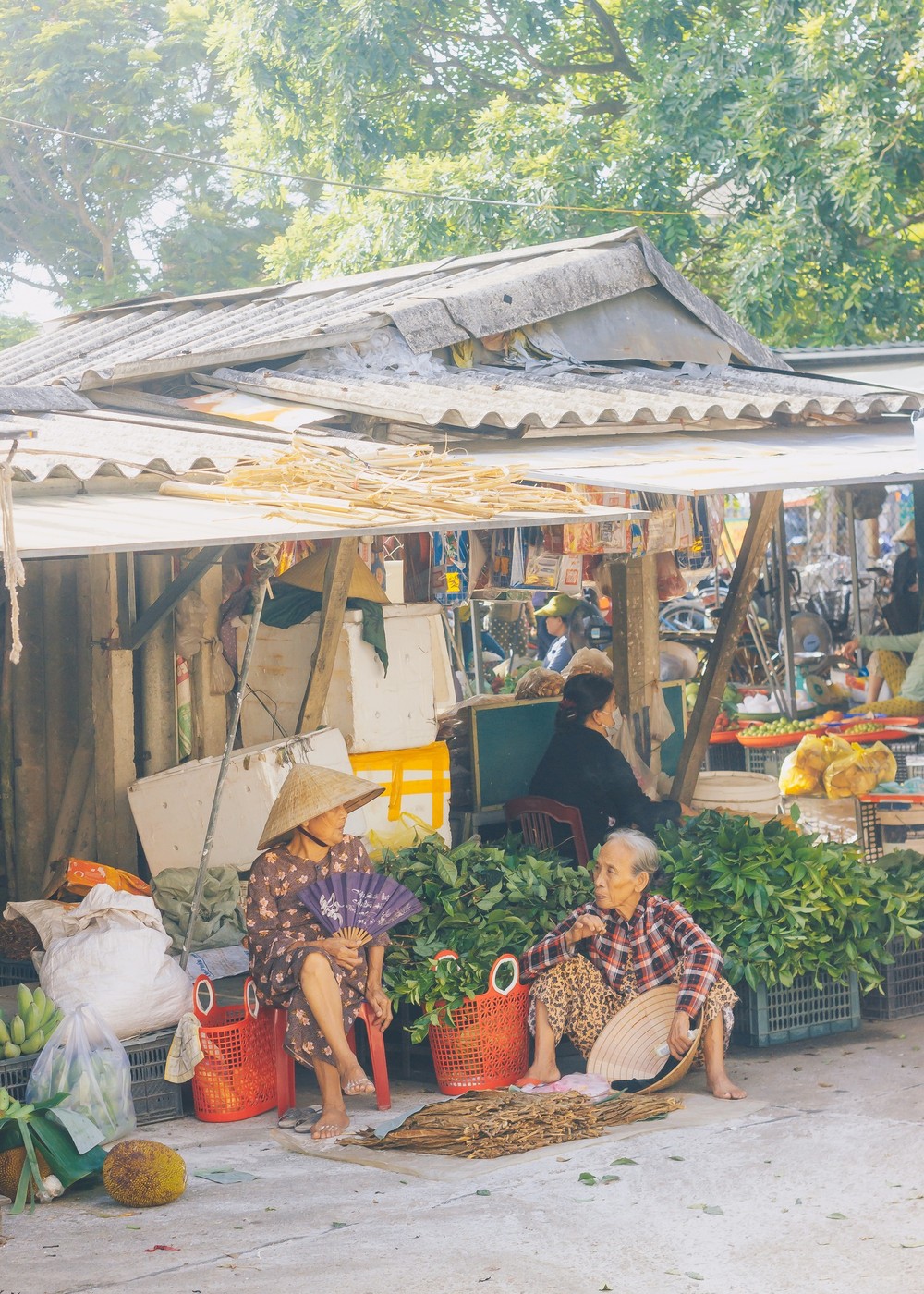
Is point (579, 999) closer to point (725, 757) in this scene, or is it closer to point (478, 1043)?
point (478, 1043)

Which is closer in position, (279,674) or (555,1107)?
(555,1107)

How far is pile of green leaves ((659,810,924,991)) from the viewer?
5.70 metres

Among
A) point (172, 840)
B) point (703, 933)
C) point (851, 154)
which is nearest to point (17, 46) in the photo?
point (851, 154)

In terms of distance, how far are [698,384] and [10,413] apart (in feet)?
11.2

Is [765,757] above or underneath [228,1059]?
above

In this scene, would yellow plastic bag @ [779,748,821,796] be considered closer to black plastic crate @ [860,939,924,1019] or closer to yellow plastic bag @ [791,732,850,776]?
yellow plastic bag @ [791,732,850,776]

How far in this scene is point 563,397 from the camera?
726 centimetres

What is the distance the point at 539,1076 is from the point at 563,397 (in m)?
3.29

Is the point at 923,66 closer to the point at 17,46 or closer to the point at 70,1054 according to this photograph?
the point at 70,1054

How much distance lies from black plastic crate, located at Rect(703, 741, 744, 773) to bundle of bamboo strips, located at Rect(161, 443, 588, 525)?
5.77 meters

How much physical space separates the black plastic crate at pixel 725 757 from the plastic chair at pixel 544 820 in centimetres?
377

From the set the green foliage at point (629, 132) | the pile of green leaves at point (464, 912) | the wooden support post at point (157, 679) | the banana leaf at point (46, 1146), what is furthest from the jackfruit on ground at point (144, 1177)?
the green foliage at point (629, 132)

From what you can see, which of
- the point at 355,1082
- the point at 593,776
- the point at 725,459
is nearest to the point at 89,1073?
the point at 355,1082

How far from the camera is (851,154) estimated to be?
1298 centimetres
